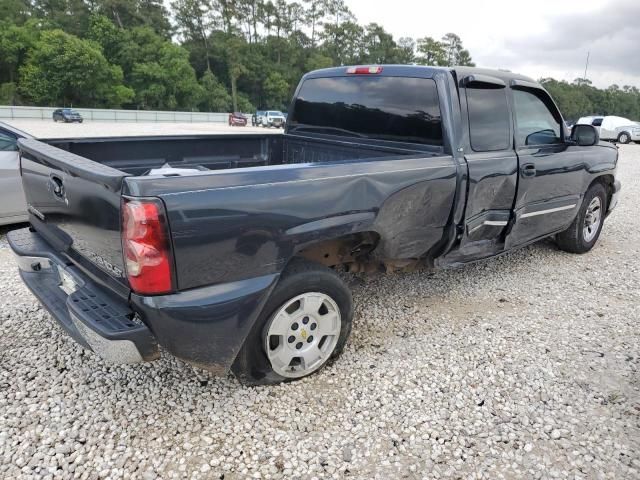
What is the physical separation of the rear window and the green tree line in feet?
192

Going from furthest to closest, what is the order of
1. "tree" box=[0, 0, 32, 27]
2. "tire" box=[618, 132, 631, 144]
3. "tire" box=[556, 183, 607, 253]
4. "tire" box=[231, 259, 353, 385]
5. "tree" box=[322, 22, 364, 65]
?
1. "tree" box=[322, 22, 364, 65]
2. "tree" box=[0, 0, 32, 27]
3. "tire" box=[618, 132, 631, 144]
4. "tire" box=[556, 183, 607, 253]
5. "tire" box=[231, 259, 353, 385]

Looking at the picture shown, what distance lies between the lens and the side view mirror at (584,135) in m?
4.38

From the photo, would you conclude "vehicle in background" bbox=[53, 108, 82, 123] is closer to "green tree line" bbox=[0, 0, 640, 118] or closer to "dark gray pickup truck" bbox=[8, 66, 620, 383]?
"green tree line" bbox=[0, 0, 640, 118]

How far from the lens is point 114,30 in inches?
2510

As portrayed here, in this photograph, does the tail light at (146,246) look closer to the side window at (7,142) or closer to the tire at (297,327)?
the tire at (297,327)

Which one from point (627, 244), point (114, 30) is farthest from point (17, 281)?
point (114, 30)

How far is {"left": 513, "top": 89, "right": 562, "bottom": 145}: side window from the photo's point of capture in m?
4.02

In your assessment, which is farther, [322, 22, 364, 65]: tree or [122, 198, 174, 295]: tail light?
[322, 22, 364, 65]: tree

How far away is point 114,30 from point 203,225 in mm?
73367

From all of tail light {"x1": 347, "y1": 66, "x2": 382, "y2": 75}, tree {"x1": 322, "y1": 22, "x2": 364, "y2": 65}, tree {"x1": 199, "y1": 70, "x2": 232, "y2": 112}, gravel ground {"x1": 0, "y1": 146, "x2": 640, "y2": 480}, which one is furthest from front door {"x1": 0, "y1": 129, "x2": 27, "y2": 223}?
tree {"x1": 322, "y1": 22, "x2": 364, "y2": 65}

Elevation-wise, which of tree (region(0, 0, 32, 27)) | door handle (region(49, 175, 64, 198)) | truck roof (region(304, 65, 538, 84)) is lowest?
door handle (region(49, 175, 64, 198))

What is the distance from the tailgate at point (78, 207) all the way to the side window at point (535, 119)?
3.27 m

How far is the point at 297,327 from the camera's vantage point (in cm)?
283

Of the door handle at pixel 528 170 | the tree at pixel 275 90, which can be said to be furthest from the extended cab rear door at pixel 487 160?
the tree at pixel 275 90
